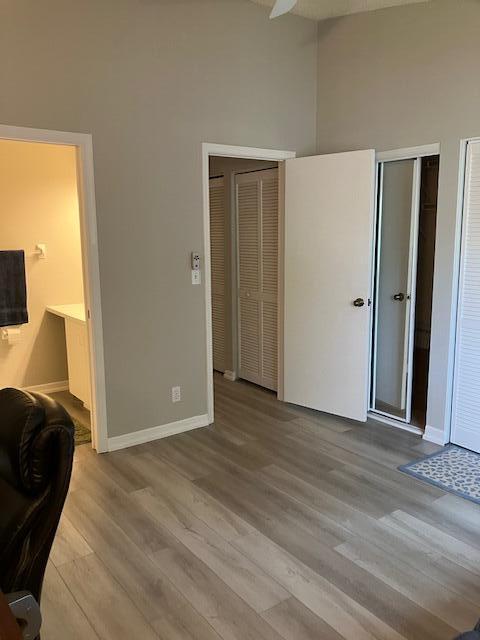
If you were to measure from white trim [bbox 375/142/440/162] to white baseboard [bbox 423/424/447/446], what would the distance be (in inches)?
75.4

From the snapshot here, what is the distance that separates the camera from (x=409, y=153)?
3738 millimetres

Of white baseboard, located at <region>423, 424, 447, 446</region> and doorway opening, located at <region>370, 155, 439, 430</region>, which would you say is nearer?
white baseboard, located at <region>423, 424, 447, 446</region>

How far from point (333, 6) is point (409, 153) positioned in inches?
50.2

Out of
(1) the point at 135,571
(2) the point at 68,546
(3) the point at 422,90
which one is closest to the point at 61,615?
(1) the point at 135,571

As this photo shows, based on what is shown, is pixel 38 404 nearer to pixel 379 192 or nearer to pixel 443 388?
pixel 443 388

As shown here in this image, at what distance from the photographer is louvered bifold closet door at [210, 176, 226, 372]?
17.6 feet

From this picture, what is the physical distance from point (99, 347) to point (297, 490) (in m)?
1.60

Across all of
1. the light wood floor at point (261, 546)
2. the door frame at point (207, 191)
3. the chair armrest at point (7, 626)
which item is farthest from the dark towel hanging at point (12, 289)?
the chair armrest at point (7, 626)

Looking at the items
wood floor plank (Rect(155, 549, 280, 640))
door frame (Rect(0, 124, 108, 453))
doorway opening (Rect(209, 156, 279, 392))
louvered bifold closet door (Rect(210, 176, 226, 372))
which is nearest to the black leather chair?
wood floor plank (Rect(155, 549, 280, 640))

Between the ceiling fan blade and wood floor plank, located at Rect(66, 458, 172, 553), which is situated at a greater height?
the ceiling fan blade

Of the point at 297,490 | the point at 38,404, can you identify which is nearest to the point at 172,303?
the point at 297,490

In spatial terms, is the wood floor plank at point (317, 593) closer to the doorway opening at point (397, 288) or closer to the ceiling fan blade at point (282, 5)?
the doorway opening at point (397, 288)

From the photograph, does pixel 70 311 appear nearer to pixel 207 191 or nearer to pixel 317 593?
pixel 207 191

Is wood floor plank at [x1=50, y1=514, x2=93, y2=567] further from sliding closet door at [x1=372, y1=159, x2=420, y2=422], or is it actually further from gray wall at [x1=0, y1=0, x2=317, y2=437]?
sliding closet door at [x1=372, y1=159, x2=420, y2=422]
